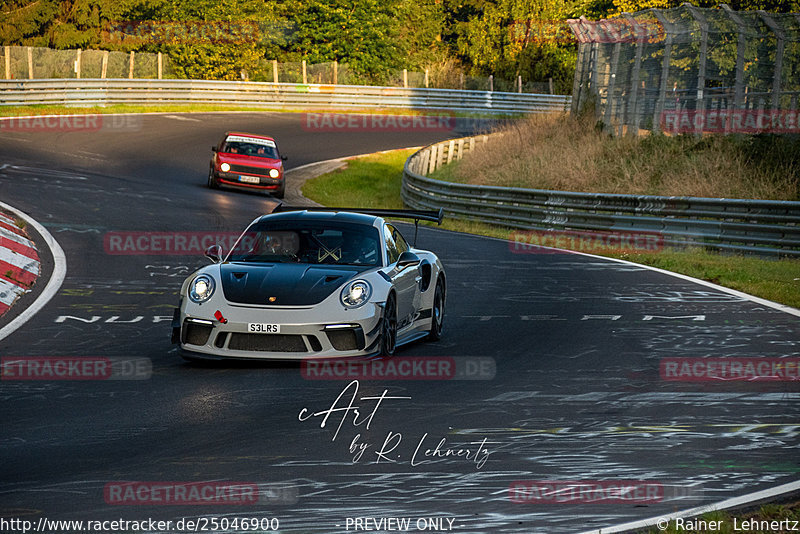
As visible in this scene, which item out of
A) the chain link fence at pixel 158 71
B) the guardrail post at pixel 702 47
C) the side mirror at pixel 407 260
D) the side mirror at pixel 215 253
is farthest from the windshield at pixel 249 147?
the chain link fence at pixel 158 71

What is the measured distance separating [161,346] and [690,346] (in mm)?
4871

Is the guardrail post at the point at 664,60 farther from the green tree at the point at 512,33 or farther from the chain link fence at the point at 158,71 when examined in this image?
the green tree at the point at 512,33

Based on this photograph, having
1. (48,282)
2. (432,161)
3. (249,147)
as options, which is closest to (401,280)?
(48,282)

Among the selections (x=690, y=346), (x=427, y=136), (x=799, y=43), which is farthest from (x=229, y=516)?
(x=427, y=136)

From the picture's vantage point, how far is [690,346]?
1114 centimetres

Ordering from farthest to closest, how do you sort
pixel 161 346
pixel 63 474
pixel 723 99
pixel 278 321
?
pixel 723 99
pixel 161 346
pixel 278 321
pixel 63 474

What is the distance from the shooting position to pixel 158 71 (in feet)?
185

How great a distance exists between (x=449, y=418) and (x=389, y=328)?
2411 mm

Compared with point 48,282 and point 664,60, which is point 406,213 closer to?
point 48,282

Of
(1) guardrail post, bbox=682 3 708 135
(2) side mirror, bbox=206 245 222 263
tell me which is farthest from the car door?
(1) guardrail post, bbox=682 3 708 135

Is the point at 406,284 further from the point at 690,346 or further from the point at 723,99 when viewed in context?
the point at 723,99

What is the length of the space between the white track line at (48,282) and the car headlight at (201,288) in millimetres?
2253

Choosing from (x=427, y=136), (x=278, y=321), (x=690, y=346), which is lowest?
(x=427, y=136)

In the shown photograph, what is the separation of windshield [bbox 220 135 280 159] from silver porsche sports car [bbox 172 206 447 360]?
62.1ft
